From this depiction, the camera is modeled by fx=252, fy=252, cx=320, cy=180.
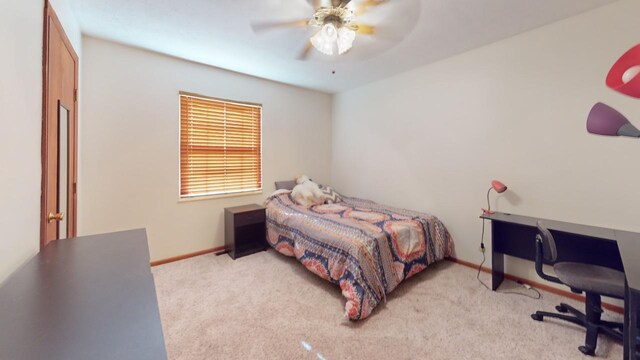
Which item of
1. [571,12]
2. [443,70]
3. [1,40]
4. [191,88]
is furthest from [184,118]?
[571,12]

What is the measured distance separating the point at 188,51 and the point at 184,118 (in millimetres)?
771

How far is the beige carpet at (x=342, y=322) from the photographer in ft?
5.53

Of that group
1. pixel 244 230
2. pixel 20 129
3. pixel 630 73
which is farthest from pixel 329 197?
pixel 20 129

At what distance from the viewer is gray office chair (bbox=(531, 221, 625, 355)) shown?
5.23 feet

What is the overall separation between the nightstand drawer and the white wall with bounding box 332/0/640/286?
181cm

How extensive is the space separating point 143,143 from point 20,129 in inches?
75.8

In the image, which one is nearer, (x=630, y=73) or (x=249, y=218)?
(x=630, y=73)

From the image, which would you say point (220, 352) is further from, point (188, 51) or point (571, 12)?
point (571, 12)

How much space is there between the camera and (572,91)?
7.22 feet

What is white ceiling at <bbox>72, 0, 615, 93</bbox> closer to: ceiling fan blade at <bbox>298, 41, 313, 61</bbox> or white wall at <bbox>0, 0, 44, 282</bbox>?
ceiling fan blade at <bbox>298, 41, 313, 61</bbox>

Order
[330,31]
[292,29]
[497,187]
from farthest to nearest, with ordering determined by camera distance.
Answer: [497,187]
[292,29]
[330,31]

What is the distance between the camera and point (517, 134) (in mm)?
2516

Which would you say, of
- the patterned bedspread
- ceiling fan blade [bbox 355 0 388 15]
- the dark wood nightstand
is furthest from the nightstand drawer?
ceiling fan blade [bbox 355 0 388 15]

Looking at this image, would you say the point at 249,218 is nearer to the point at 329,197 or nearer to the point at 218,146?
the point at 218,146
